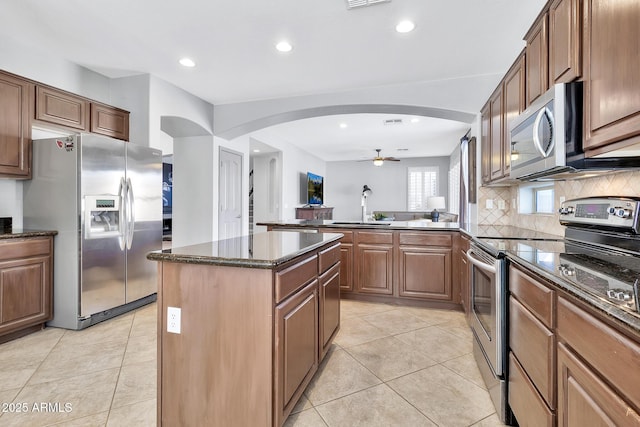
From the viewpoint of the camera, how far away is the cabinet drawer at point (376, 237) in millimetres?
3600

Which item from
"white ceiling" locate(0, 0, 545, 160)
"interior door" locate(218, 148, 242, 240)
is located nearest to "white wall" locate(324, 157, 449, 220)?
"interior door" locate(218, 148, 242, 240)

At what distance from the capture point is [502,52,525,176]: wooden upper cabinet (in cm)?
236

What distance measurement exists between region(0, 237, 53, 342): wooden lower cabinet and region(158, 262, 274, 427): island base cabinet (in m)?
2.05

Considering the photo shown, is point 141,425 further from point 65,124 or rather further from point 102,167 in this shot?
point 65,124

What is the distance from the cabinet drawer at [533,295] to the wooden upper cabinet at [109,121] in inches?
162

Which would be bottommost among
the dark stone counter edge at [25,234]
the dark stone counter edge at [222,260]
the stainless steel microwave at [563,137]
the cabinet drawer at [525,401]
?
the cabinet drawer at [525,401]

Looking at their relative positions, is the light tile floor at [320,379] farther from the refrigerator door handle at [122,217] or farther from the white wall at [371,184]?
the white wall at [371,184]

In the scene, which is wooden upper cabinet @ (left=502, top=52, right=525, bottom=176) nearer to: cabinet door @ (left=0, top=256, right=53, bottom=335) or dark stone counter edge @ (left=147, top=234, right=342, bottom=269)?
dark stone counter edge @ (left=147, top=234, right=342, bottom=269)

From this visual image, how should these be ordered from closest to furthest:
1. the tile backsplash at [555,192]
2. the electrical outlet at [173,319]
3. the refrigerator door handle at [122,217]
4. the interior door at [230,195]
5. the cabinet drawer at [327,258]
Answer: the electrical outlet at [173,319] < the tile backsplash at [555,192] < the cabinet drawer at [327,258] < the refrigerator door handle at [122,217] < the interior door at [230,195]

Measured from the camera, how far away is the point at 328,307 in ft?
7.47

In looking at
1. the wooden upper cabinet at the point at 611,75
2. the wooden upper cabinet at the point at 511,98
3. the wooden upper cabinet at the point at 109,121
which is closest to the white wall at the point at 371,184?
the wooden upper cabinet at the point at 511,98

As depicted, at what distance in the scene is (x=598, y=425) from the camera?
856 millimetres

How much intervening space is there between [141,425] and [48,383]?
2.88 feet

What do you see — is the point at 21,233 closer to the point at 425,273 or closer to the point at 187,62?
the point at 187,62
